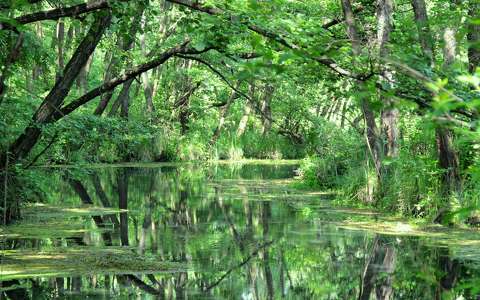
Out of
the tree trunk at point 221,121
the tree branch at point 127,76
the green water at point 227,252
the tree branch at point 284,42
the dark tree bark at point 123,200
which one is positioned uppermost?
the tree trunk at point 221,121

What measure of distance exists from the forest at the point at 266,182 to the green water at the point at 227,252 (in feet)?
0.11

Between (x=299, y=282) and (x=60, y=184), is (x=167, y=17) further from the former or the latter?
(x=299, y=282)

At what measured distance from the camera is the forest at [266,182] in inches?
141

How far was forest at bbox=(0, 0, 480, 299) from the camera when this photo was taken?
3.57 m

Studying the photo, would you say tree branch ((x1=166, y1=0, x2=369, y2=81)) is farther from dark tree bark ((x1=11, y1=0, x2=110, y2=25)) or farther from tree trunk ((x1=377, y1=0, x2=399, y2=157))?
tree trunk ((x1=377, y1=0, x2=399, y2=157))

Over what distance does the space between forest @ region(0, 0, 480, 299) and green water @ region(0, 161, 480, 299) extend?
3 centimetres

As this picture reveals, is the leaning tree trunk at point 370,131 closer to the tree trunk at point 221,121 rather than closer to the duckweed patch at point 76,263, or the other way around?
the duckweed patch at point 76,263

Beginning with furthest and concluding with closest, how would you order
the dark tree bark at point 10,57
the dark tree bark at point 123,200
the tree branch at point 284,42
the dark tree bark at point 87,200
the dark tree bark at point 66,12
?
the dark tree bark at point 123,200 < the dark tree bark at point 87,200 < the dark tree bark at point 66,12 < the dark tree bark at point 10,57 < the tree branch at point 284,42

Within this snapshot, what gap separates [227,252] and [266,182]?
10.4 m

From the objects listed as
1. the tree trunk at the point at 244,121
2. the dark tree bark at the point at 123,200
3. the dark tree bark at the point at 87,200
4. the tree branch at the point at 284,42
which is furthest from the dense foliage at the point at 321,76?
the tree trunk at the point at 244,121

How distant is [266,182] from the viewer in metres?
18.6

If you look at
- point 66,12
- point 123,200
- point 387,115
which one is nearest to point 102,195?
point 123,200

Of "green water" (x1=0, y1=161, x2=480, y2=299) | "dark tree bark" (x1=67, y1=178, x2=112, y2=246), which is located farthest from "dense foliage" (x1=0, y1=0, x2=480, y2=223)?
"dark tree bark" (x1=67, y1=178, x2=112, y2=246)

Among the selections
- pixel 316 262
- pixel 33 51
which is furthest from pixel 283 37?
pixel 33 51
